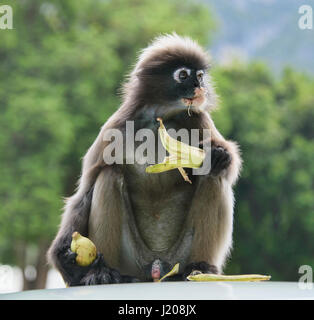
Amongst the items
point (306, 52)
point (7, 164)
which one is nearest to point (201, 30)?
point (7, 164)

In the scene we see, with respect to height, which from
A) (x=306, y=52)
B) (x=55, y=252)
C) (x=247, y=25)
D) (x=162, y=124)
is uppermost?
(x=247, y=25)

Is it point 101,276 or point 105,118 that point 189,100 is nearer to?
point 101,276

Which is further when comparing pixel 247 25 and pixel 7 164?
pixel 247 25

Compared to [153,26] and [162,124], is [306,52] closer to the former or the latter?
[153,26]

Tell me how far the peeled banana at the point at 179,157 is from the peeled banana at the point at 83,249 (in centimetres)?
87

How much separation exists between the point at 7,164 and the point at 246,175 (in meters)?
9.45

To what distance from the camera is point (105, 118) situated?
22344 millimetres

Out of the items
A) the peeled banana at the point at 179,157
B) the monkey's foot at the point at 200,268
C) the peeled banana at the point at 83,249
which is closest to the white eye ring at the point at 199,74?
the peeled banana at the point at 179,157

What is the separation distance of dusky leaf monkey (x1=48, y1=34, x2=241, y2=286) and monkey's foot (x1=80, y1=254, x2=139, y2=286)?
0.12m

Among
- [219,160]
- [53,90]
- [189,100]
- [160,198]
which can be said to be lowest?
[160,198]

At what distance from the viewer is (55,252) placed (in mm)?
5879

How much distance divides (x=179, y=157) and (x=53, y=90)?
16584mm

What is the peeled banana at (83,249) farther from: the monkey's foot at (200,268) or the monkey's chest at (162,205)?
the monkey's foot at (200,268)

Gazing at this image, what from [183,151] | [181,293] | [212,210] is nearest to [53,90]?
[212,210]
